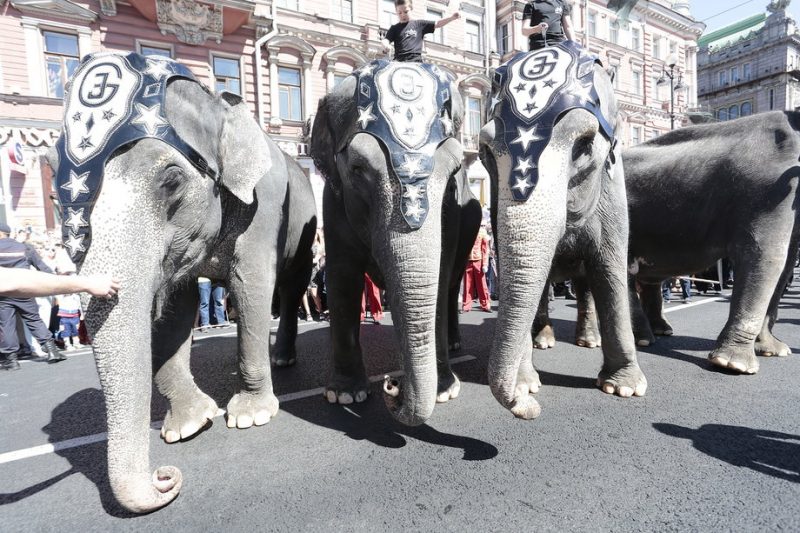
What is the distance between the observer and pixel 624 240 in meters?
3.50

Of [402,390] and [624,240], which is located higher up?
[624,240]

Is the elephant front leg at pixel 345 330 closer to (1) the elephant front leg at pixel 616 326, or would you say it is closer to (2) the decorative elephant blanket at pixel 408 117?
(2) the decorative elephant blanket at pixel 408 117

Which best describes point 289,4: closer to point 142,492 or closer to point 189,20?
point 189,20

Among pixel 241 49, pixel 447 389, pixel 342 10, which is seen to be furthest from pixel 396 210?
pixel 342 10

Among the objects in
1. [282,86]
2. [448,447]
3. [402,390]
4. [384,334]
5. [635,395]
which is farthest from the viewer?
[282,86]

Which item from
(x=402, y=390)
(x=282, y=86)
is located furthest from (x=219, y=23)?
(x=402, y=390)

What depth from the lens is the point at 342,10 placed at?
18.8m

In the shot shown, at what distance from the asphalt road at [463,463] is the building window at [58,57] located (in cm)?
1379

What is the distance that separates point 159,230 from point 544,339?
4099mm

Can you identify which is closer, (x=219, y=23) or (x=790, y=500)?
(x=790, y=500)

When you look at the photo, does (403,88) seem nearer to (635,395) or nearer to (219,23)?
(635,395)

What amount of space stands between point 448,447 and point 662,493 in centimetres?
110

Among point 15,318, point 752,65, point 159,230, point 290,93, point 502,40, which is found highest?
point 752,65

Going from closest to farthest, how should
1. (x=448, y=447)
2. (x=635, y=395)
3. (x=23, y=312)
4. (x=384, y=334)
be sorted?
1. (x=448, y=447)
2. (x=635, y=395)
3. (x=23, y=312)
4. (x=384, y=334)
